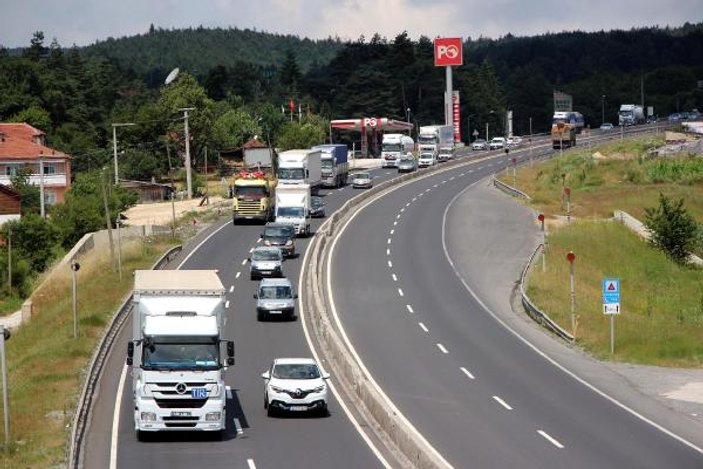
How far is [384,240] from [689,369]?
3595 cm

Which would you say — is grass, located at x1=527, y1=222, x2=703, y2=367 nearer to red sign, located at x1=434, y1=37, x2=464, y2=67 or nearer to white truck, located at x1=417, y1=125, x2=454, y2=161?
white truck, located at x1=417, y1=125, x2=454, y2=161

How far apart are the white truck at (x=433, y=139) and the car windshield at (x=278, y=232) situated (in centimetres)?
6655

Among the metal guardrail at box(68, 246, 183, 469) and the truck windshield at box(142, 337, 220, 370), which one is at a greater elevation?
the truck windshield at box(142, 337, 220, 370)

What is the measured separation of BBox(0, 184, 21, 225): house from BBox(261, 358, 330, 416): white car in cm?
7802

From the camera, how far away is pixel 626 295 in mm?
72875

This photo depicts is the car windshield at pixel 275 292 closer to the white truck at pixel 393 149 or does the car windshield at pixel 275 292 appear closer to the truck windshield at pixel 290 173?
the truck windshield at pixel 290 173

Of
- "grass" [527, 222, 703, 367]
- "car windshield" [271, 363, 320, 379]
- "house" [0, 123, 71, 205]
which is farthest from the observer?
"house" [0, 123, 71, 205]

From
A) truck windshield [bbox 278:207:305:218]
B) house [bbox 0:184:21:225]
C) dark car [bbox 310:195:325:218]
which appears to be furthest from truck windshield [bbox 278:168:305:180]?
house [bbox 0:184:21:225]

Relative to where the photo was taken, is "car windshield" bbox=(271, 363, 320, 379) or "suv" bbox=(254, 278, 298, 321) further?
"suv" bbox=(254, 278, 298, 321)

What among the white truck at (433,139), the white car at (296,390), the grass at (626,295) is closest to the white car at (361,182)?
the white truck at (433,139)

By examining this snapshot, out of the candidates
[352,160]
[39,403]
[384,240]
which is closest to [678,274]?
[384,240]

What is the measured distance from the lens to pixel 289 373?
3856 centimetres

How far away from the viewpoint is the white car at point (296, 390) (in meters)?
37.9

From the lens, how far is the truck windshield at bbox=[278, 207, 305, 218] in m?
81.8
